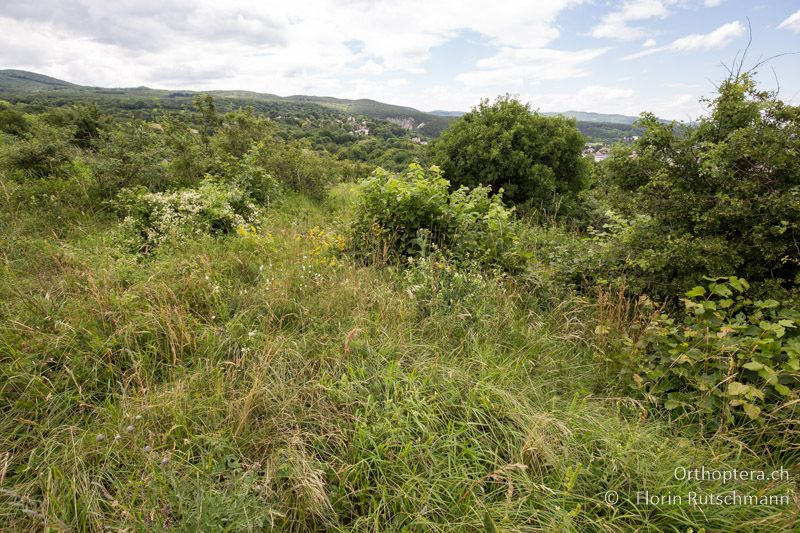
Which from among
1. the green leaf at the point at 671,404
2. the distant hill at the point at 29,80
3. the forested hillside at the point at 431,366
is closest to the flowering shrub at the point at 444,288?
the forested hillside at the point at 431,366

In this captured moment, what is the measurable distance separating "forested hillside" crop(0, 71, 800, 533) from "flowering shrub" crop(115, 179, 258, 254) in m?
0.08

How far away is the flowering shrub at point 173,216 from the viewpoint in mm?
4777

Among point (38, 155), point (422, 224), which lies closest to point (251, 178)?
Answer: point (38, 155)

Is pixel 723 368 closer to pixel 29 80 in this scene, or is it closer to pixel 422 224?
pixel 422 224

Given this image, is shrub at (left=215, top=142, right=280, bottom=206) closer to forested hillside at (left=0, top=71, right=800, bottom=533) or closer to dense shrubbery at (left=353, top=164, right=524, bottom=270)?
forested hillside at (left=0, top=71, right=800, bottom=533)

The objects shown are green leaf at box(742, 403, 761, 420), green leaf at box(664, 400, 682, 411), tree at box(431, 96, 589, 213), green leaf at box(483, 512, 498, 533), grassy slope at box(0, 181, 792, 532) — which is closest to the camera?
green leaf at box(483, 512, 498, 533)

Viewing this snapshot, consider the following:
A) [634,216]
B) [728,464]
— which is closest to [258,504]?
[728,464]

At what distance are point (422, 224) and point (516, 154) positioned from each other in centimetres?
763

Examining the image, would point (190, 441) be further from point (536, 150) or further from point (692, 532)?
point (536, 150)

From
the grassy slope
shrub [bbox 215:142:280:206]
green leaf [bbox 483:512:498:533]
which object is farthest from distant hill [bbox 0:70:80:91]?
green leaf [bbox 483:512:498:533]

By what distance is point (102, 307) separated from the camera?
9.09 ft

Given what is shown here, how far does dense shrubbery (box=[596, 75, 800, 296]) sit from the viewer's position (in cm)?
296

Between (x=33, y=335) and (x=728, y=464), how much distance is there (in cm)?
460

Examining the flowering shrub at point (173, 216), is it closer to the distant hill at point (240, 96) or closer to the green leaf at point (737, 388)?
the green leaf at point (737, 388)
